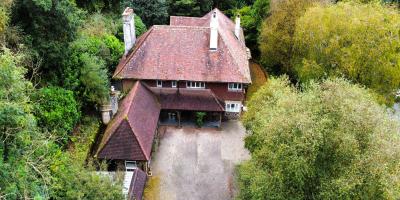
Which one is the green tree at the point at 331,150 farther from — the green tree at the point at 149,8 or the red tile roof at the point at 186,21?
the green tree at the point at 149,8

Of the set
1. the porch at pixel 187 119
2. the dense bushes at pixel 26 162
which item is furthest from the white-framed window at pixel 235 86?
the dense bushes at pixel 26 162

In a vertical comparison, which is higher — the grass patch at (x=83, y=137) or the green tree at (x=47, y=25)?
the green tree at (x=47, y=25)

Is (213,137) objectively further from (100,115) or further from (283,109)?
(283,109)

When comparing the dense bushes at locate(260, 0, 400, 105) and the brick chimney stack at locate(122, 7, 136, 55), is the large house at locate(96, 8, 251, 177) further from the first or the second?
the dense bushes at locate(260, 0, 400, 105)

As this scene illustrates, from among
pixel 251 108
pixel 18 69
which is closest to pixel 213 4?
pixel 251 108

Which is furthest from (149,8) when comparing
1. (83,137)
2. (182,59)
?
(83,137)
